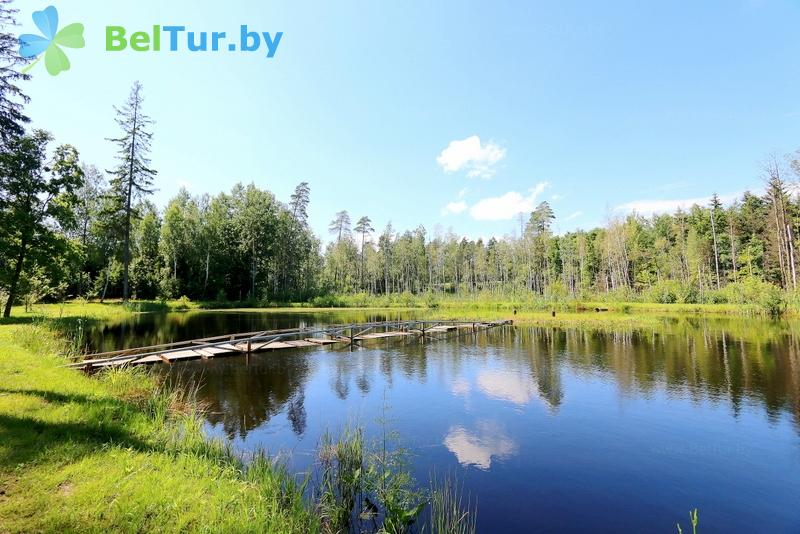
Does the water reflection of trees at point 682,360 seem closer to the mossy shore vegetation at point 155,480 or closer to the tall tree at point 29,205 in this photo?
the mossy shore vegetation at point 155,480

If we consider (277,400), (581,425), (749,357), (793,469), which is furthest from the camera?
(749,357)

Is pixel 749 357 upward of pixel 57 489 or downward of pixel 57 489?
downward

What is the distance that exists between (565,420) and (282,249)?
58.3 meters

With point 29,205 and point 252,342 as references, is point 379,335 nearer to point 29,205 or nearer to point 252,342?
point 252,342

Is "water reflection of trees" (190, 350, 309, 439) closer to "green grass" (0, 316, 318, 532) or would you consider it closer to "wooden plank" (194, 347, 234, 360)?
"wooden plank" (194, 347, 234, 360)

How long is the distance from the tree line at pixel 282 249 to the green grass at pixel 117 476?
21.9 meters

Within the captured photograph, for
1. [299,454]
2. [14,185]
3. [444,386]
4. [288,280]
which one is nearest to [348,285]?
[288,280]

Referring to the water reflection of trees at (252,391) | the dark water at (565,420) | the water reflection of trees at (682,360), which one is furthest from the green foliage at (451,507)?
the water reflection of trees at (682,360)

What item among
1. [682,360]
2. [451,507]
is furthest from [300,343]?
[682,360]

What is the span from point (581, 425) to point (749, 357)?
14732mm

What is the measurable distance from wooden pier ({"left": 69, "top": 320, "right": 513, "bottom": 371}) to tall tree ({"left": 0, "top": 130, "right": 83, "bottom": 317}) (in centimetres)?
1163

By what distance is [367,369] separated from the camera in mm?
17266

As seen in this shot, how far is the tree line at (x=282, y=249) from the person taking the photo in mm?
24969

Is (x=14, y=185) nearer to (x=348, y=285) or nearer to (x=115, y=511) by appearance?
(x=115, y=511)
